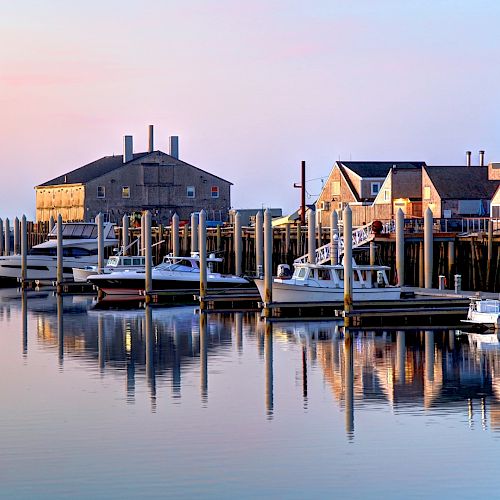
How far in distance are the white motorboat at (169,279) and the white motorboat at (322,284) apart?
8.58 meters

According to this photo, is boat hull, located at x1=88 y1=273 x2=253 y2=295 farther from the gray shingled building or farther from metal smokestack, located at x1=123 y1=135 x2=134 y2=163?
metal smokestack, located at x1=123 y1=135 x2=134 y2=163

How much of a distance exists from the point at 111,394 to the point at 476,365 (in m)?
10.8

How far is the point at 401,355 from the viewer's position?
41.9m

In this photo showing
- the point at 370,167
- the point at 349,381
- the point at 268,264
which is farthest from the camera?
the point at 370,167

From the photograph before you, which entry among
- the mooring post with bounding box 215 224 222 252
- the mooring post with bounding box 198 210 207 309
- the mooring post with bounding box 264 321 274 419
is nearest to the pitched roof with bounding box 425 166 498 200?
the mooring post with bounding box 215 224 222 252

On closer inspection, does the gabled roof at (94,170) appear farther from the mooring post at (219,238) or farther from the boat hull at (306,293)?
the boat hull at (306,293)

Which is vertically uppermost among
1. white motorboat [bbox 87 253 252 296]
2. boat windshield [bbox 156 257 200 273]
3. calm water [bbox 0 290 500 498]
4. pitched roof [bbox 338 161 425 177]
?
pitched roof [bbox 338 161 425 177]

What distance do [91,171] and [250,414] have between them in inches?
3638

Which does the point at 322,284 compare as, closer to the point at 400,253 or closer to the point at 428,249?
the point at 428,249

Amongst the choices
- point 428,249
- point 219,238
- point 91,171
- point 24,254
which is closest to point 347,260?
point 428,249

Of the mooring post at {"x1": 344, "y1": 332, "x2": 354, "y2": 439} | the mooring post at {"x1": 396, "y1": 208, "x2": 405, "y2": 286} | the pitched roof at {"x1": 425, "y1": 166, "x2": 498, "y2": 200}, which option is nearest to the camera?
the mooring post at {"x1": 344, "y1": 332, "x2": 354, "y2": 439}

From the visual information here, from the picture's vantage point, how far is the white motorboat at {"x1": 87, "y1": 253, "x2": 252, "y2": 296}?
63781 mm

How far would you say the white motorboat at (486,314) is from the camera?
4584 cm

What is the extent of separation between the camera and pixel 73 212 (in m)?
120
